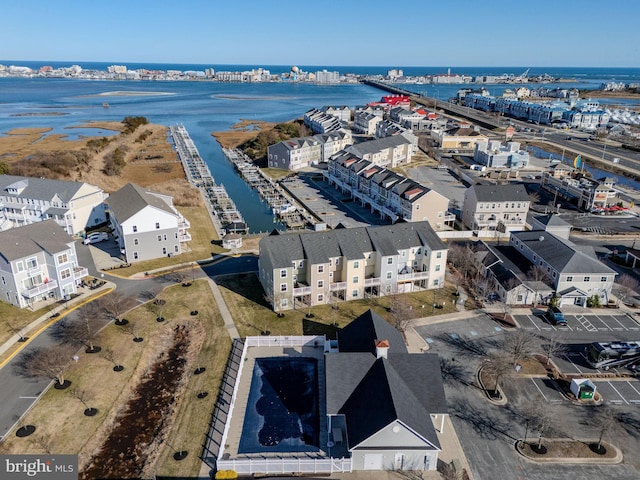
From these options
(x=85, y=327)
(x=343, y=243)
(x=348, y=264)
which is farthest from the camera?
(x=343, y=243)

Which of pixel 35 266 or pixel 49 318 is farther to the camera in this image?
pixel 35 266

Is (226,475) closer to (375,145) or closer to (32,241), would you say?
(32,241)

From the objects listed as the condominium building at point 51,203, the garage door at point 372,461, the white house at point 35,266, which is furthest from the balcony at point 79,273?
the garage door at point 372,461

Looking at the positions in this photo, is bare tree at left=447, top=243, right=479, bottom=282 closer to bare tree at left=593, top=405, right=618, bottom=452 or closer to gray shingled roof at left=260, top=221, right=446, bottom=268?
gray shingled roof at left=260, top=221, right=446, bottom=268

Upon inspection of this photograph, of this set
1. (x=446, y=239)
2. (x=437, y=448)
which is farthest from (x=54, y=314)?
(x=446, y=239)

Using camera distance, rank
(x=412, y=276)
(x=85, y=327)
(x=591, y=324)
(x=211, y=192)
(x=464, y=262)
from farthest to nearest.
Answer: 1. (x=211, y=192)
2. (x=464, y=262)
3. (x=412, y=276)
4. (x=591, y=324)
5. (x=85, y=327)

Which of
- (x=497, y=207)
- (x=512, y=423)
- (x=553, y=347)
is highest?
(x=497, y=207)

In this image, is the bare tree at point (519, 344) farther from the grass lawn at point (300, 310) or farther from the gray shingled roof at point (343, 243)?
the gray shingled roof at point (343, 243)

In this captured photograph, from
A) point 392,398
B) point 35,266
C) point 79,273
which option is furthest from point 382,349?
point 35,266
